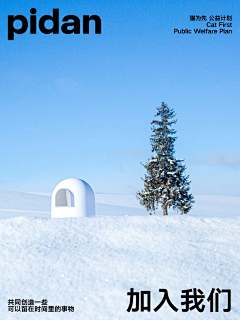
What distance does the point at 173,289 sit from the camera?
26.4 ft

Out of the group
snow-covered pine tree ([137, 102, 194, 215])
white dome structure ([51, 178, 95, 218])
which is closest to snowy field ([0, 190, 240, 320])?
white dome structure ([51, 178, 95, 218])

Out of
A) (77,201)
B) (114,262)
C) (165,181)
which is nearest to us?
(114,262)

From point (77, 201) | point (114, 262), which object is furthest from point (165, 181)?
point (114, 262)

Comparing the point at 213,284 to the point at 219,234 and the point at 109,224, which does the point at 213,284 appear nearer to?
the point at 219,234

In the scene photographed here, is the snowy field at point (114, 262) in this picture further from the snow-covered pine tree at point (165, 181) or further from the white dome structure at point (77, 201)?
the snow-covered pine tree at point (165, 181)

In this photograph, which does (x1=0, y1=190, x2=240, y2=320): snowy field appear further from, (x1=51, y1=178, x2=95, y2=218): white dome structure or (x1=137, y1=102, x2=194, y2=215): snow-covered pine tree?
(x1=137, y1=102, x2=194, y2=215): snow-covered pine tree

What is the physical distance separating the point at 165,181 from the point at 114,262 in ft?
47.9

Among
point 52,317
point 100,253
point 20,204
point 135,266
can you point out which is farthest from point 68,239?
point 20,204

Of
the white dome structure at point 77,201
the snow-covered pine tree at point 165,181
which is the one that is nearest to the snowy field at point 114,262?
the white dome structure at point 77,201

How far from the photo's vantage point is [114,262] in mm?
9227

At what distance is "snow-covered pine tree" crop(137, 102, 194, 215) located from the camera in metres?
22.9

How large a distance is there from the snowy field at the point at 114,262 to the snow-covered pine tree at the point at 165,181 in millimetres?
10279

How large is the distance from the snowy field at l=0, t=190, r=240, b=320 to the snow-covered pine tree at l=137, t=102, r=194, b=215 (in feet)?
33.7

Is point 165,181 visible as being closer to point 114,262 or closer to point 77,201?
point 77,201
